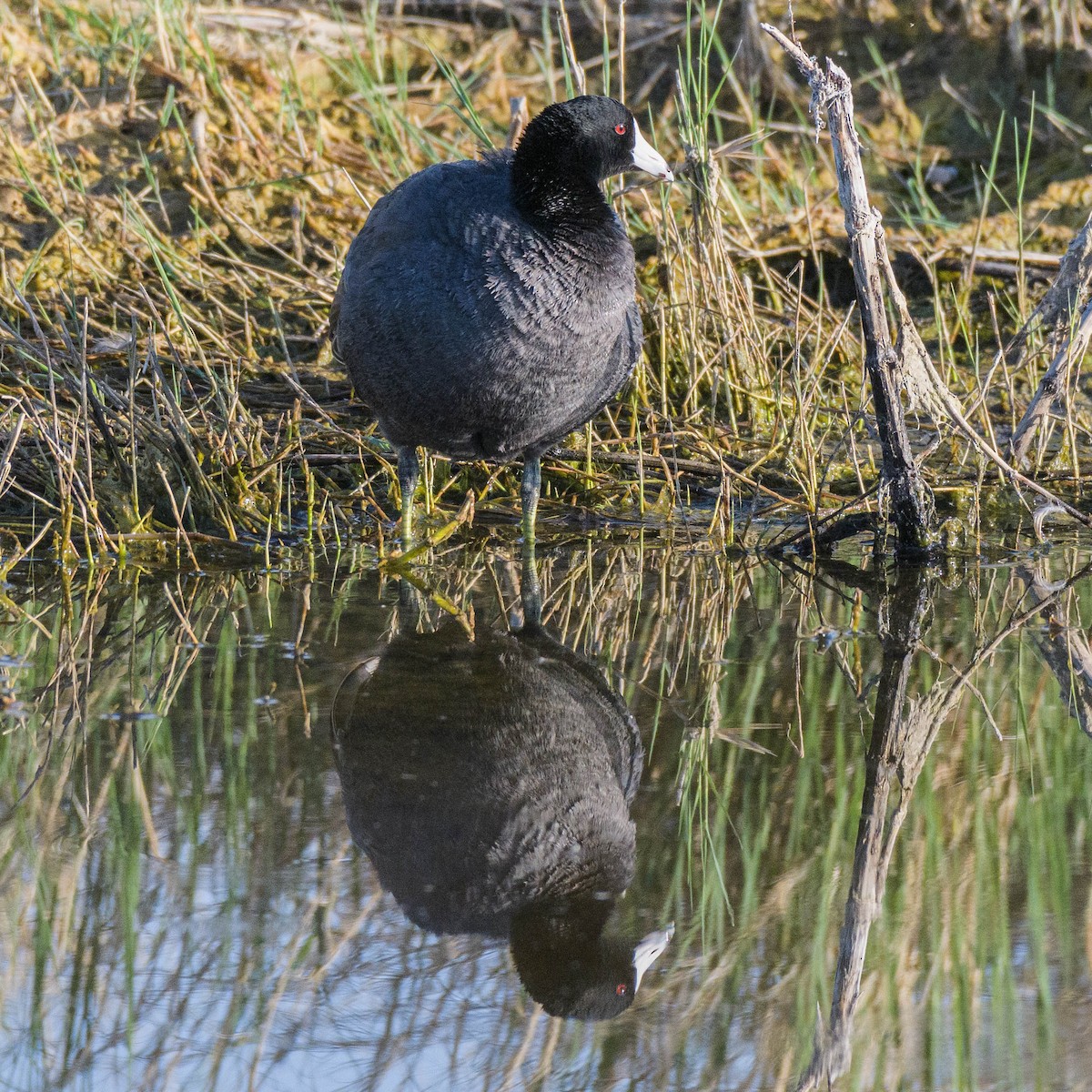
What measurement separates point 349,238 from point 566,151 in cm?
233

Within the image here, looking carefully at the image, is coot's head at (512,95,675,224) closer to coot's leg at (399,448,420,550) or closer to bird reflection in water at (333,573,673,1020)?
coot's leg at (399,448,420,550)

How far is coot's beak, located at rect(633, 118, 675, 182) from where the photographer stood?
3.94 metres

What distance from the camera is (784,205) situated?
19.5 feet

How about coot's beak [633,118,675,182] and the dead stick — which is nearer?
the dead stick

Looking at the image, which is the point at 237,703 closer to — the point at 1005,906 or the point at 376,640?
the point at 376,640

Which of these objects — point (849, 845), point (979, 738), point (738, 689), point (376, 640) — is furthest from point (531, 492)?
point (849, 845)

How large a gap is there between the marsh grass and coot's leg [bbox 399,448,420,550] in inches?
4.6

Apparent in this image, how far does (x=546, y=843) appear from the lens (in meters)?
2.37

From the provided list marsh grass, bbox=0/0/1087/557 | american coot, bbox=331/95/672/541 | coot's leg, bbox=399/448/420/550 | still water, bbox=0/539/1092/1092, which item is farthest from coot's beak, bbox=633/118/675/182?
still water, bbox=0/539/1092/1092

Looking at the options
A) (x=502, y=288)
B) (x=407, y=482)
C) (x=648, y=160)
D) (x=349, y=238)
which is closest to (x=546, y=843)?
(x=502, y=288)

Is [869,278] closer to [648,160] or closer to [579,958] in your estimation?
[648,160]

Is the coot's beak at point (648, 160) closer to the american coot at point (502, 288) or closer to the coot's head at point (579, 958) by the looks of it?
the american coot at point (502, 288)

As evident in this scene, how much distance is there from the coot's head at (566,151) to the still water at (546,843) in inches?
41.8

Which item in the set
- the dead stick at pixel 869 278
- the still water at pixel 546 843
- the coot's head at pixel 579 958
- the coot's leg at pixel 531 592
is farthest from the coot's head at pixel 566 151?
the coot's head at pixel 579 958
